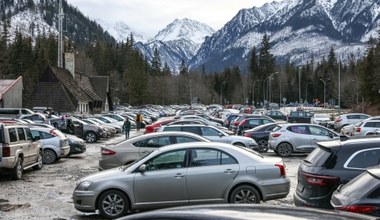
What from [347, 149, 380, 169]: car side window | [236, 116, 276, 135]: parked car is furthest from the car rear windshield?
[236, 116, 276, 135]: parked car

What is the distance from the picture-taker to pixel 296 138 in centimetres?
2320

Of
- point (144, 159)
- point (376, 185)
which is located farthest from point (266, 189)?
point (376, 185)

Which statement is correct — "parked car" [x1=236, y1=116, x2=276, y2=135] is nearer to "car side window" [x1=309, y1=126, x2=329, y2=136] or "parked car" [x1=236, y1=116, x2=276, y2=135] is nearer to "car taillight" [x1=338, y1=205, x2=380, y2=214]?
"car side window" [x1=309, y1=126, x2=329, y2=136]

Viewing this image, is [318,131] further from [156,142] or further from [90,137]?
[90,137]

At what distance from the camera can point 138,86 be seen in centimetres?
12175

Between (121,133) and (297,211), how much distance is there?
41103 mm

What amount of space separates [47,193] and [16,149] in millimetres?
2863

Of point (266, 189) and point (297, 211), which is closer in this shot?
point (297, 211)

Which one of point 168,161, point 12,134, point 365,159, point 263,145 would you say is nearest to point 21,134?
point 12,134

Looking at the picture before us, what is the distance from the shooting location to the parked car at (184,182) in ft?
34.5

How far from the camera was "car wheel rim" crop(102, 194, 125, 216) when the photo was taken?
10719mm

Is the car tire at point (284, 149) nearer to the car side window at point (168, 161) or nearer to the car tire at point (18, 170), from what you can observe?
the car tire at point (18, 170)

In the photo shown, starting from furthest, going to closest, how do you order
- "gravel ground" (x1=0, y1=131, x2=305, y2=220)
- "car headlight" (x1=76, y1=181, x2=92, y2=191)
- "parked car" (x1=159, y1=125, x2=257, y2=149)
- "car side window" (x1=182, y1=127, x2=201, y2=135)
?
"car side window" (x1=182, y1=127, x2=201, y2=135) → "parked car" (x1=159, y1=125, x2=257, y2=149) → "gravel ground" (x1=0, y1=131, x2=305, y2=220) → "car headlight" (x1=76, y1=181, x2=92, y2=191)

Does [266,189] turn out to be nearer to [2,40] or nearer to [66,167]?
[66,167]
